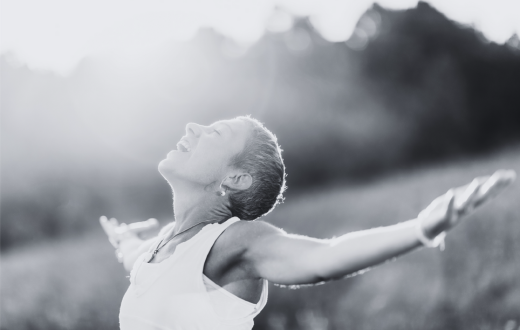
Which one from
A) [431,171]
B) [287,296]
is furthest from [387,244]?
[431,171]

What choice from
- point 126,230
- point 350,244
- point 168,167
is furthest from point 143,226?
point 350,244

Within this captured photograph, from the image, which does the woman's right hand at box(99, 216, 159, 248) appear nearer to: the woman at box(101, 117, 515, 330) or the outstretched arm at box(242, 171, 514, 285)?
the woman at box(101, 117, 515, 330)

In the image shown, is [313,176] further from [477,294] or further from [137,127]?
[477,294]

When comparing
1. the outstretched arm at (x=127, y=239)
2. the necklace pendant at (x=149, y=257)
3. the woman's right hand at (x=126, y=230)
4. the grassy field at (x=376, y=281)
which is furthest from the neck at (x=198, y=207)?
the grassy field at (x=376, y=281)

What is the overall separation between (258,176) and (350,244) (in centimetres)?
74

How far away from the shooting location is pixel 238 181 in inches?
94.0

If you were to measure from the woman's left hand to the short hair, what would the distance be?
928mm

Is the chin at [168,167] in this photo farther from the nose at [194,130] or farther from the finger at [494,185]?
the finger at [494,185]

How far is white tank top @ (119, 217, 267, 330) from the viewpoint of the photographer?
6.77 feet

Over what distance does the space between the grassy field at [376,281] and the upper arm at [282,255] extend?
6021mm

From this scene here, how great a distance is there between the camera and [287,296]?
8562 mm

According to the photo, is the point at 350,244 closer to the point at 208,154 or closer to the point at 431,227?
the point at 431,227

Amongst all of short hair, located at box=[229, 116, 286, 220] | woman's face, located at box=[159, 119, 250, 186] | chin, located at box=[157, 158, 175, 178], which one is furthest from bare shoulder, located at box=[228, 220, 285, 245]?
chin, located at box=[157, 158, 175, 178]

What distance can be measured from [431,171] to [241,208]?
11.4m
